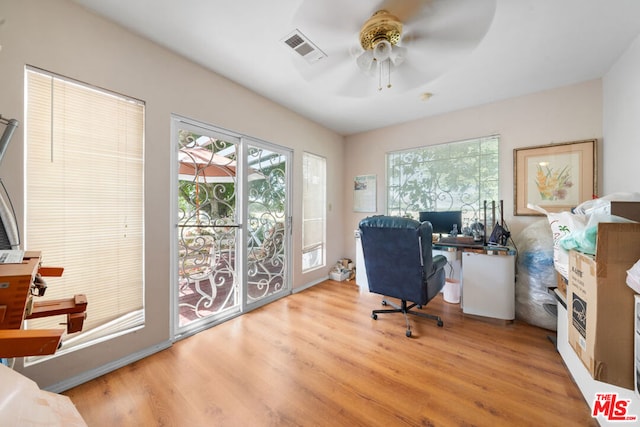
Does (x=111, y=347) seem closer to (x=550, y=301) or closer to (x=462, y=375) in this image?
(x=462, y=375)

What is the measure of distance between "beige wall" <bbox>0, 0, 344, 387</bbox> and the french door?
0.45ft

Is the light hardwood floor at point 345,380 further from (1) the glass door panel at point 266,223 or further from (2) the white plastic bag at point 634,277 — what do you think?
(2) the white plastic bag at point 634,277

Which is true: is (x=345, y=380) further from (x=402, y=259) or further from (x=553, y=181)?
(x=553, y=181)

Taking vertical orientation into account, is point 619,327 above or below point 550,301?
above

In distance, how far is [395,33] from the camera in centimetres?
144

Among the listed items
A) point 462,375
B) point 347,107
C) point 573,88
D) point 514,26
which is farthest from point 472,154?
point 462,375

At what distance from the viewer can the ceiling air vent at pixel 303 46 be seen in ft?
5.54

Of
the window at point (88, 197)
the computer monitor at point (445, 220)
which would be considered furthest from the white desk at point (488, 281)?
the window at point (88, 197)

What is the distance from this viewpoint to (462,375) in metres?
1.65

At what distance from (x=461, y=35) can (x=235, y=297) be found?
302 centimetres

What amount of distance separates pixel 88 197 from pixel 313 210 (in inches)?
102

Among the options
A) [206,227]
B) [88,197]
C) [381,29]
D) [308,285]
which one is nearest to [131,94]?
[88,197]

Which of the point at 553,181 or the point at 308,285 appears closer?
the point at 553,181

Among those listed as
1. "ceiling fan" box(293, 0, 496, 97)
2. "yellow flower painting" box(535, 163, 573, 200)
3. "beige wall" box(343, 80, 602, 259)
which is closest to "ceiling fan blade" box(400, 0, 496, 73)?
"ceiling fan" box(293, 0, 496, 97)
